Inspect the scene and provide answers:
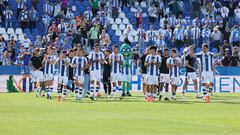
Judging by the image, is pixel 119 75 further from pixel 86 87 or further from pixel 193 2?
pixel 193 2

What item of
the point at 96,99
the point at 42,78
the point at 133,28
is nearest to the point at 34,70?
the point at 42,78

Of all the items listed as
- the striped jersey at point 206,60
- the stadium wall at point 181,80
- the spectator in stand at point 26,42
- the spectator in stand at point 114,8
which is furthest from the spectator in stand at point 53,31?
the striped jersey at point 206,60

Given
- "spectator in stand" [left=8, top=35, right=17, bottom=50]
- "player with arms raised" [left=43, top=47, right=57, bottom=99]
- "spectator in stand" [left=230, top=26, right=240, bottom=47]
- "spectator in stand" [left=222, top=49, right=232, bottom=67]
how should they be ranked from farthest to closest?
"spectator in stand" [left=230, top=26, right=240, bottom=47]
"spectator in stand" [left=222, top=49, right=232, bottom=67]
"spectator in stand" [left=8, top=35, right=17, bottom=50]
"player with arms raised" [left=43, top=47, right=57, bottom=99]

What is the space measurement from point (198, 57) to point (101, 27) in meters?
15.7

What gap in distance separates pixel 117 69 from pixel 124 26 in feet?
54.3

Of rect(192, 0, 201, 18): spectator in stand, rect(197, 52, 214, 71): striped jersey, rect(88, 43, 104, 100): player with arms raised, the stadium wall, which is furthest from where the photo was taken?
rect(192, 0, 201, 18): spectator in stand

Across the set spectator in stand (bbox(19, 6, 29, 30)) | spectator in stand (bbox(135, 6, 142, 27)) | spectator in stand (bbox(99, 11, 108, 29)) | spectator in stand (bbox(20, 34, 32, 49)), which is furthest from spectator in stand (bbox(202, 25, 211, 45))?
spectator in stand (bbox(19, 6, 29, 30))

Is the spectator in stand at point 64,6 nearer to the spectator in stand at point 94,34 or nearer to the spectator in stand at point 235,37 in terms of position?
the spectator in stand at point 94,34

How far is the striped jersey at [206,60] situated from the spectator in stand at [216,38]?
15361 millimetres

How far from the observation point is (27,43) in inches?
1724

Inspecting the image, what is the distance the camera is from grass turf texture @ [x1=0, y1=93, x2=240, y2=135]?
18234 mm

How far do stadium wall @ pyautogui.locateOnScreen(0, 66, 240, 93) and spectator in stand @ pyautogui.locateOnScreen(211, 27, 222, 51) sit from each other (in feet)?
18.3

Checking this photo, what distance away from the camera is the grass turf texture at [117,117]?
18.2 m

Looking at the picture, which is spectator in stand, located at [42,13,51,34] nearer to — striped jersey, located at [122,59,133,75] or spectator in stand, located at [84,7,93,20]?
spectator in stand, located at [84,7,93,20]
